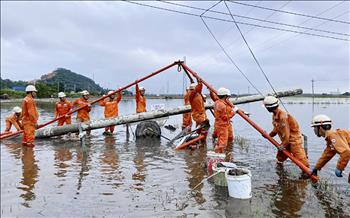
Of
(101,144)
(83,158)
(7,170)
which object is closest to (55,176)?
(7,170)

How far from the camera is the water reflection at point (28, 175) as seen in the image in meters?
6.13

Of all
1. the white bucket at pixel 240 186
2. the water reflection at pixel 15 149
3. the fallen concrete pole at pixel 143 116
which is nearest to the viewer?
the white bucket at pixel 240 186

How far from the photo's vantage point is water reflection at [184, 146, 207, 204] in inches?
254

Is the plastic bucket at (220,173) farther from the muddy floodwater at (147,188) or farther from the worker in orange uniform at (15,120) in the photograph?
the worker in orange uniform at (15,120)

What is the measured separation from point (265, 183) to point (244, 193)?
1.98 meters

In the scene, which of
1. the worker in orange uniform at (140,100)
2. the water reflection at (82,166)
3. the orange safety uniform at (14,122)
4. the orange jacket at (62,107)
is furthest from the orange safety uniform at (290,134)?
the orange safety uniform at (14,122)

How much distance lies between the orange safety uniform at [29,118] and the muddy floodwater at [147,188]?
2.99 feet

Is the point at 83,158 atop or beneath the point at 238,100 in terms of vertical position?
beneath

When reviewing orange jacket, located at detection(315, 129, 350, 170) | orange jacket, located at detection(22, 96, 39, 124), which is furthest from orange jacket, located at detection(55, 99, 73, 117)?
orange jacket, located at detection(315, 129, 350, 170)

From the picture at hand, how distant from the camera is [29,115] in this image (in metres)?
11.4

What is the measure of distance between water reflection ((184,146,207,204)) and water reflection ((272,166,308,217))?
1361 millimetres

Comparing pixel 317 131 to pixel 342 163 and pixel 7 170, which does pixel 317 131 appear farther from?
pixel 7 170

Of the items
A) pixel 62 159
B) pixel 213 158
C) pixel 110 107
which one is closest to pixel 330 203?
pixel 213 158

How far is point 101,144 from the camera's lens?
42.2 feet
